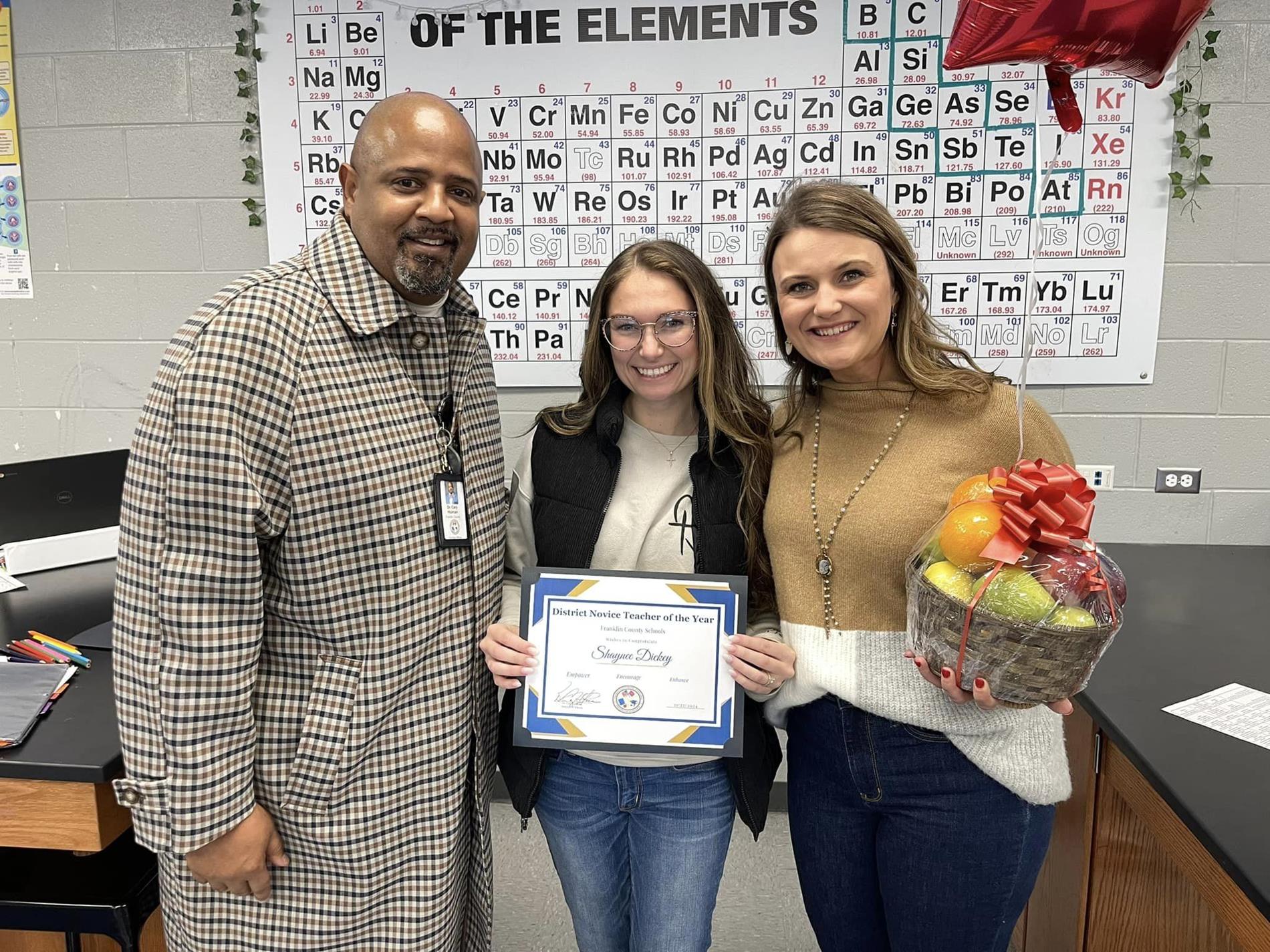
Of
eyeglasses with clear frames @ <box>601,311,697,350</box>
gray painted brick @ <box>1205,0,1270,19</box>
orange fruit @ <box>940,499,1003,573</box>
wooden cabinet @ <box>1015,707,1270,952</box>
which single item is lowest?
wooden cabinet @ <box>1015,707,1270,952</box>

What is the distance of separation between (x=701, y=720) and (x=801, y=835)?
0.27 metres

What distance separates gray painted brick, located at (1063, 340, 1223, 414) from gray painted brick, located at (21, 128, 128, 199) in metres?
3.08

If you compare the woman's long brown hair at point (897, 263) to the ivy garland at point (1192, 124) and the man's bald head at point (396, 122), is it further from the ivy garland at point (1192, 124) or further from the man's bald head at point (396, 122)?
the ivy garland at point (1192, 124)

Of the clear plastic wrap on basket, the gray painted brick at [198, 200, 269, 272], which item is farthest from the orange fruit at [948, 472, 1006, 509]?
the gray painted brick at [198, 200, 269, 272]

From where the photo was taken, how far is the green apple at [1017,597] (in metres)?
0.98

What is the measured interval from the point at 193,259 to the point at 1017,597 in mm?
2729

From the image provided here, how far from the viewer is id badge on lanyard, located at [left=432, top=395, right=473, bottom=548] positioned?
1242 mm

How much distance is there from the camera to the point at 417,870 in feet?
4.22

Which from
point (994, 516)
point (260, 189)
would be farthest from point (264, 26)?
point (994, 516)

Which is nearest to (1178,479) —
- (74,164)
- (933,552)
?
(933,552)

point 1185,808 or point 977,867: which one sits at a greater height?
point 1185,808

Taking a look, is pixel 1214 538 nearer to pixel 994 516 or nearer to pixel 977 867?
pixel 977 867

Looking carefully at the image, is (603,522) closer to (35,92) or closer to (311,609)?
(311,609)

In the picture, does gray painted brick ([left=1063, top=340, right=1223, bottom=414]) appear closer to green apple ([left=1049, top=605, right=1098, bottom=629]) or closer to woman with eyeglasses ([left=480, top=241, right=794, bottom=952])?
woman with eyeglasses ([left=480, top=241, right=794, bottom=952])
